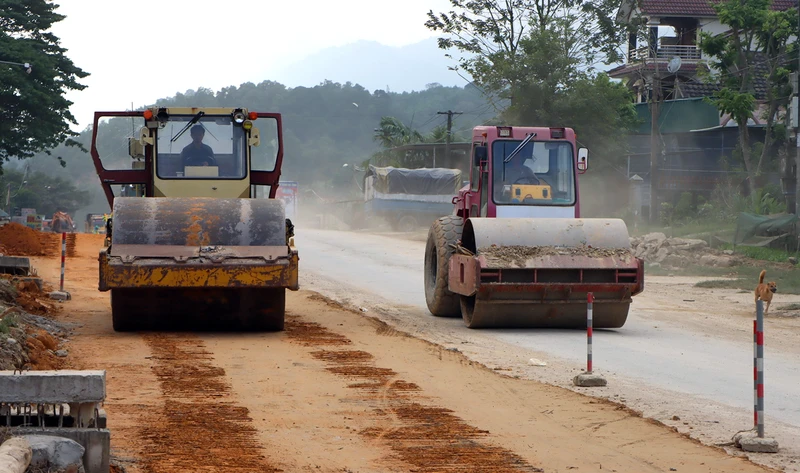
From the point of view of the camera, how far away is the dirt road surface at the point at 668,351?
8.91m

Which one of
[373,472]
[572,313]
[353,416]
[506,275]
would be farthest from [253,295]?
[373,472]

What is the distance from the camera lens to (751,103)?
127 ft

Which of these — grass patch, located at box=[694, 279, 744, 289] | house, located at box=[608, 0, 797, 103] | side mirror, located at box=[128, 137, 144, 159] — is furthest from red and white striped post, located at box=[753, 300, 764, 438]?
house, located at box=[608, 0, 797, 103]

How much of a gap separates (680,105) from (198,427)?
144 feet

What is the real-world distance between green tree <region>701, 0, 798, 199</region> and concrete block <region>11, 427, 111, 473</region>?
35.3 m

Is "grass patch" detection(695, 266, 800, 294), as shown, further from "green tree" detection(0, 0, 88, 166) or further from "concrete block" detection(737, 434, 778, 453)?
"green tree" detection(0, 0, 88, 166)

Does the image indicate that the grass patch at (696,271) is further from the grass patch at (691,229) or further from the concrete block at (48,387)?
the concrete block at (48,387)

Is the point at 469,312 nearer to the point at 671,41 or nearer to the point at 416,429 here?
the point at 416,429

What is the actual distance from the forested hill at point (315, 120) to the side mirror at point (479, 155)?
9429 cm

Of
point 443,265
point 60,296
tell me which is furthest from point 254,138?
point 60,296

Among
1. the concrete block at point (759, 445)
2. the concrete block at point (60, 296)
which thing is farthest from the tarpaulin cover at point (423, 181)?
the concrete block at point (759, 445)

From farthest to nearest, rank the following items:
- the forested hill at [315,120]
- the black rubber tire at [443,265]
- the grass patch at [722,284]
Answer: the forested hill at [315,120] < the grass patch at [722,284] < the black rubber tire at [443,265]

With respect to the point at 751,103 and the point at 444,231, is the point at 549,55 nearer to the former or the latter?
the point at 751,103

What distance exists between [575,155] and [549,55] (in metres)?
26.9
